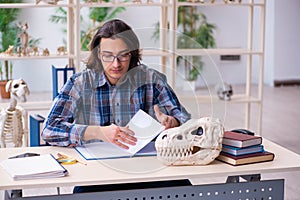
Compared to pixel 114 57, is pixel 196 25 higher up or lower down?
higher up

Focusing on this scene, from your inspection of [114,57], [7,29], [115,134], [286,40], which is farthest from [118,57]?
[286,40]

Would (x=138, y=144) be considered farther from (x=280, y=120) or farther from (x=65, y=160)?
(x=280, y=120)

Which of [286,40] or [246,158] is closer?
[246,158]

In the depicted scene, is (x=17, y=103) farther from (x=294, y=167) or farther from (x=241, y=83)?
(x=241, y=83)

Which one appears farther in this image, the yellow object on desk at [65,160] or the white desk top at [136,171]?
the yellow object on desk at [65,160]

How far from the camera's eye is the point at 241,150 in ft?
7.95

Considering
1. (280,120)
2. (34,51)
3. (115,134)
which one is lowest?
(280,120)

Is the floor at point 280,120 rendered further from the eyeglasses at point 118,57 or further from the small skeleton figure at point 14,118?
the eyeglasses at point 118,57

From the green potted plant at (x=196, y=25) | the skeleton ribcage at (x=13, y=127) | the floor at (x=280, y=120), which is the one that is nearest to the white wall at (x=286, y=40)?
the floor at (x=280, y=120)

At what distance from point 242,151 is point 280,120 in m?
4.02

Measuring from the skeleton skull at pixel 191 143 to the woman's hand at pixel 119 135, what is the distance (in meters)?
0.14

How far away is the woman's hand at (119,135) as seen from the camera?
2500mm

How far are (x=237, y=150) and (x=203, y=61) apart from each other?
0.50m

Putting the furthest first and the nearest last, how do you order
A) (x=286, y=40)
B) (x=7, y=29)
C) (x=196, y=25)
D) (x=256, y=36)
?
(x=256, y=36) < (x=286, y=40) < (x=196, y=25) < (x=7, y=29)
